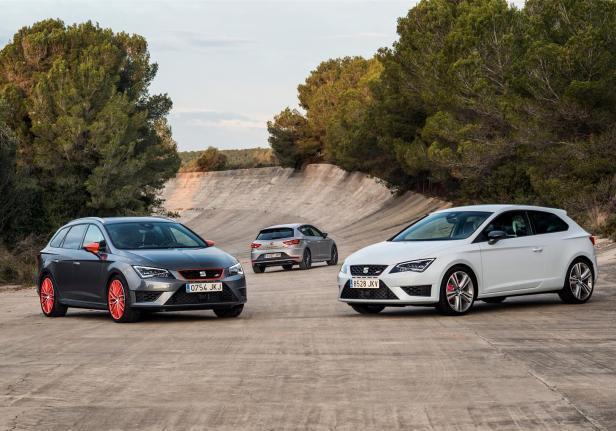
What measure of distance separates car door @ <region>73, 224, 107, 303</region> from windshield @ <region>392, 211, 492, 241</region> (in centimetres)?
453

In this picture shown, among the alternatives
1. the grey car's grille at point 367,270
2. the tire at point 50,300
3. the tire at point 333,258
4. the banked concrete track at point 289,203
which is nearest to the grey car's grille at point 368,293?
the grey car's grille at point 367,270

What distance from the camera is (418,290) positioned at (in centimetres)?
1666

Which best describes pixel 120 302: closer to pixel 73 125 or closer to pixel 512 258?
pixel 512 258

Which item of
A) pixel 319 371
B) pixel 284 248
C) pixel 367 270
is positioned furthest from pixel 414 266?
pixel 284 248

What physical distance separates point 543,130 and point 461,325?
27410 millimetres

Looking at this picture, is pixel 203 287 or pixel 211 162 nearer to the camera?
pixel 203 287

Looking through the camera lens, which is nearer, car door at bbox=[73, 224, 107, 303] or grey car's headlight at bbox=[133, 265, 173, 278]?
grey car's headlight at bbox=[133, 265, 173, 278]

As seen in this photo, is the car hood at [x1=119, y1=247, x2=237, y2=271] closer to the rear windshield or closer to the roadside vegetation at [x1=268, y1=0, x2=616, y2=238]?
the rear windshield

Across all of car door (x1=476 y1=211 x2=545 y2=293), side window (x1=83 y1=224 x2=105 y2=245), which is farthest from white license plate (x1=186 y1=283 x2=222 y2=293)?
car door (x1=476 y1=211 x2=545 y2=293)

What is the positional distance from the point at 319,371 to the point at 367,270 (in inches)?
239

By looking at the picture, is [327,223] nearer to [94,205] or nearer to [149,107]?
[149,107]

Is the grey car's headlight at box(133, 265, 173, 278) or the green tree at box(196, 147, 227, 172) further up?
the green tree at box(196, 147, 227, 172)

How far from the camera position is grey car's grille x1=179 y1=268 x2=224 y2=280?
A: 16.9m

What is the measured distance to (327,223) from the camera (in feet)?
317
